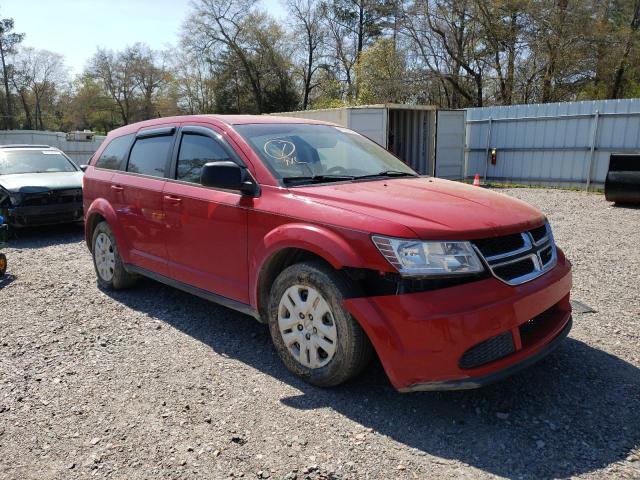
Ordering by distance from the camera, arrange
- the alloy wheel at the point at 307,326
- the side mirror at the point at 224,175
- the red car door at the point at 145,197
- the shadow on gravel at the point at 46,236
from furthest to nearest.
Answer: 1. the shadow on gravel at the point at 46,236
2. the red car door at the point at 145,197
3. the side mirror at the point at 224,175
4. the alloy wheel at the point at 307,326

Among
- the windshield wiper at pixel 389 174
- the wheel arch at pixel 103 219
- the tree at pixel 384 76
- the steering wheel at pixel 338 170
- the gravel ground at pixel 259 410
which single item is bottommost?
the gravel ground at pixel 259 410

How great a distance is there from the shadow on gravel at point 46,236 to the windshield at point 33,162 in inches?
43.2

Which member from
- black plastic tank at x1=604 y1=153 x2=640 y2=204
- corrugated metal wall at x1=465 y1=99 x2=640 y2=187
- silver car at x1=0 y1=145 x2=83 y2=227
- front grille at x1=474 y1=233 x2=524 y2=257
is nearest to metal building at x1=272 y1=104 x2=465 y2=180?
corrugated metal wall at x1=465 y1=99 x2=640 y2=187

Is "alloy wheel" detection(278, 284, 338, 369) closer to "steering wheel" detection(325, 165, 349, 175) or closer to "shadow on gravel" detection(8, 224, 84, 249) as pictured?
"steering wheel" detection(325, 165, 349, 175)

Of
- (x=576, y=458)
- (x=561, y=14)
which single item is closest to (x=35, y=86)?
(x=561, y=14)

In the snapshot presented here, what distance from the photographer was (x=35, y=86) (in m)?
54.1

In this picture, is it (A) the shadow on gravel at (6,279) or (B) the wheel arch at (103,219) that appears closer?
(B) the wheel arch at (103,219)

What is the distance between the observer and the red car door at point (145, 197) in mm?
4504

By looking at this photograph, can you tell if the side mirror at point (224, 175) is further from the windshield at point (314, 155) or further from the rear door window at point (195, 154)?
the rear door window at point (195, 154)

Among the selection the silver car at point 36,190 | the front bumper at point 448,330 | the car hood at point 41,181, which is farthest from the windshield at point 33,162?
the front bumper at point 448,330

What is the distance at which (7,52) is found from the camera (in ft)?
151

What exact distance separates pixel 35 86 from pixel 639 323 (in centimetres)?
6220

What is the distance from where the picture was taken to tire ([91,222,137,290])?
5.22 metres

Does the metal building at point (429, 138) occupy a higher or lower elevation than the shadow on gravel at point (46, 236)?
higher
